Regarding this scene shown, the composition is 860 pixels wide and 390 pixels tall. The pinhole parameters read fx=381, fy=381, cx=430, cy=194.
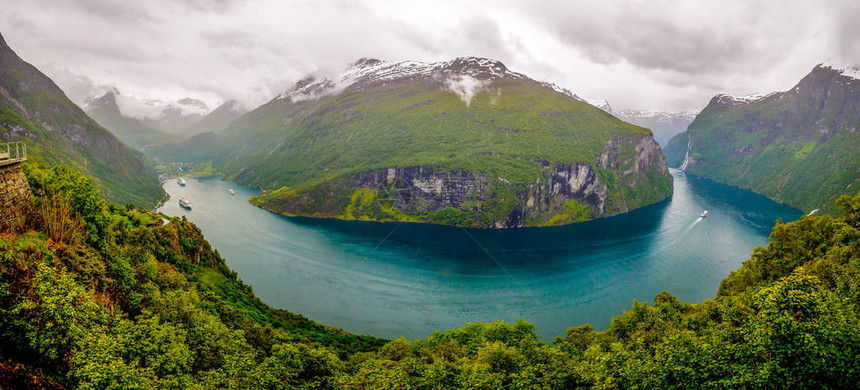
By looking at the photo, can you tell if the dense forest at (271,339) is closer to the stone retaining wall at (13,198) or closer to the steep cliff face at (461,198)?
the stone retaining wall at (13,198)

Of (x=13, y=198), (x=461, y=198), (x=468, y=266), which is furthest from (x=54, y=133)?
(x=13, y=198)

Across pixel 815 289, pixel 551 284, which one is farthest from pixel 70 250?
pixel 551 284

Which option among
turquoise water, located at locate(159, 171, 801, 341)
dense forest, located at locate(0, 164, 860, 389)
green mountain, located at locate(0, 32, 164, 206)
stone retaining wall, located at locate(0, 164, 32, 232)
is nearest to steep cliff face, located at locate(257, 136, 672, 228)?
turquoise water, located at locate(159, 171, 801, 341)

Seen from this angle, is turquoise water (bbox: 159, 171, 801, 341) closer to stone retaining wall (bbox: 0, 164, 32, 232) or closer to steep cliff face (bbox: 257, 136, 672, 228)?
steep cliff face (bbox: 257, 136, 672, 228)

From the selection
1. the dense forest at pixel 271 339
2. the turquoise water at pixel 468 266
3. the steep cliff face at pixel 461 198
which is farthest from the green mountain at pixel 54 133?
the dense forest at pixel 271 339

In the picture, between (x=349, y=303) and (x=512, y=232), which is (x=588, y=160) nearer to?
(x=512, y=232)

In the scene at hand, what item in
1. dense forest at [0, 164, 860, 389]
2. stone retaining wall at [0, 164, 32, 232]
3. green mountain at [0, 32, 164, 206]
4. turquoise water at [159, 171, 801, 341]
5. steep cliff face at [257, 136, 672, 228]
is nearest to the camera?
dense forest at [0, 164, 860, 389]

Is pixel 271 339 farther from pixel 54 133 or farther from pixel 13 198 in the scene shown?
pixel 54 133
